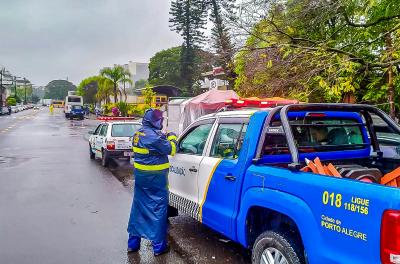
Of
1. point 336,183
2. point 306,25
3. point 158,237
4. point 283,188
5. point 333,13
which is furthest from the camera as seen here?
point 306,25

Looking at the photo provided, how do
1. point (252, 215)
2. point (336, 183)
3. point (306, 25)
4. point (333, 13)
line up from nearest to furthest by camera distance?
point (336, 183) → point (252, 215) → point (333, 13) → point (306, 25)

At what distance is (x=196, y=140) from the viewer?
5293 millimetres

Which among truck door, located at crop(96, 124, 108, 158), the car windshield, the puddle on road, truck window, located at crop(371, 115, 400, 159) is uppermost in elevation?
truck window, located at crop(371, 115, 400, 159)

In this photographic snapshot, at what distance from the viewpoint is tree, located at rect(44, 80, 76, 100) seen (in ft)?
534

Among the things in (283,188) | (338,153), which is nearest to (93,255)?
(283,188)

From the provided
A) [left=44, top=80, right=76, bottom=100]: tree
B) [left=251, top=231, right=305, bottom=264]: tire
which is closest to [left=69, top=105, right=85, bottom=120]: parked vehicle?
[left=251, top=231, right=305, bottom=264]: tire

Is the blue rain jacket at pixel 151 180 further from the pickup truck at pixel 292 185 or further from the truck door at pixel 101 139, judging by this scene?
the truck door at pixel 101 139

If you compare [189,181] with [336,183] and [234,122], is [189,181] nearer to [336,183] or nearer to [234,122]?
[234,122]

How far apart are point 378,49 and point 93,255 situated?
8.11m

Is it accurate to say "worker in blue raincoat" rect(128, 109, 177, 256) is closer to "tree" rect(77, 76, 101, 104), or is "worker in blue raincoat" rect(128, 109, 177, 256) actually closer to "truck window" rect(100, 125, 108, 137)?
"truck window" rect(100, 125, 108, 137)

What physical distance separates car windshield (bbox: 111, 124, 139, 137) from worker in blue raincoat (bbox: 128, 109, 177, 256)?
25.2ft

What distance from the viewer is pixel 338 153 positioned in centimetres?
438

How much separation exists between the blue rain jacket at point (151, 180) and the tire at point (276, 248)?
151 centimetres

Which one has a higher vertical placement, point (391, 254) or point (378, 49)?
point (378, 49)
